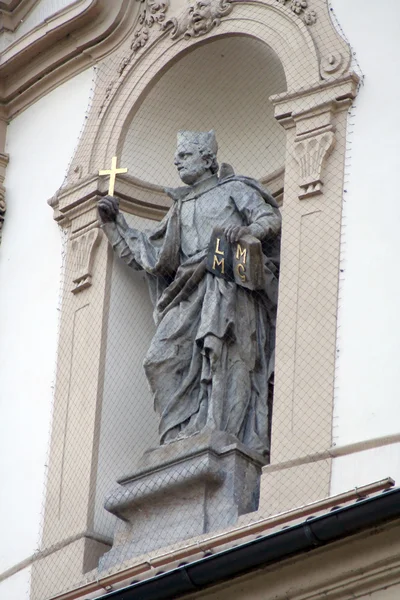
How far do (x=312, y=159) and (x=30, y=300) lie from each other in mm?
1962

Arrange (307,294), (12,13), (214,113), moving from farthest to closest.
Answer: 1. (12,13)
2. (214,113)
3. (307,294)

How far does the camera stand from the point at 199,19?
39.3 feet

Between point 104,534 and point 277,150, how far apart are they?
7.50 ft

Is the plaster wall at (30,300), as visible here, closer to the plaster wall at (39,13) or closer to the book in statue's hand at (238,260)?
the plaster wall at (39,13)

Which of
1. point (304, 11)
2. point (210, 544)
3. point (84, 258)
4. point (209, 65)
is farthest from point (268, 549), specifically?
point (209, 65)

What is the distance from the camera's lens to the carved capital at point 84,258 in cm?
1176

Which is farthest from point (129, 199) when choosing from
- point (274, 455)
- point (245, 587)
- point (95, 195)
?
point (245, 587)

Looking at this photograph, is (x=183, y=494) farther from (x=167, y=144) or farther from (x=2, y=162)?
(x=2, y=162)

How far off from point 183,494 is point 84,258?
1753 mm

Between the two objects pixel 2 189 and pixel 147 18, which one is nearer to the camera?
pixel 147 18

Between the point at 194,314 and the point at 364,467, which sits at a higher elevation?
the point at 194,314

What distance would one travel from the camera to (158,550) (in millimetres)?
10438

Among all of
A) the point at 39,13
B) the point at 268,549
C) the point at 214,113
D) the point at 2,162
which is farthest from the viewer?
the point at 39,13

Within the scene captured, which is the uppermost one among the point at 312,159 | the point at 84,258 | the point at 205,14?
the point at 205,14
